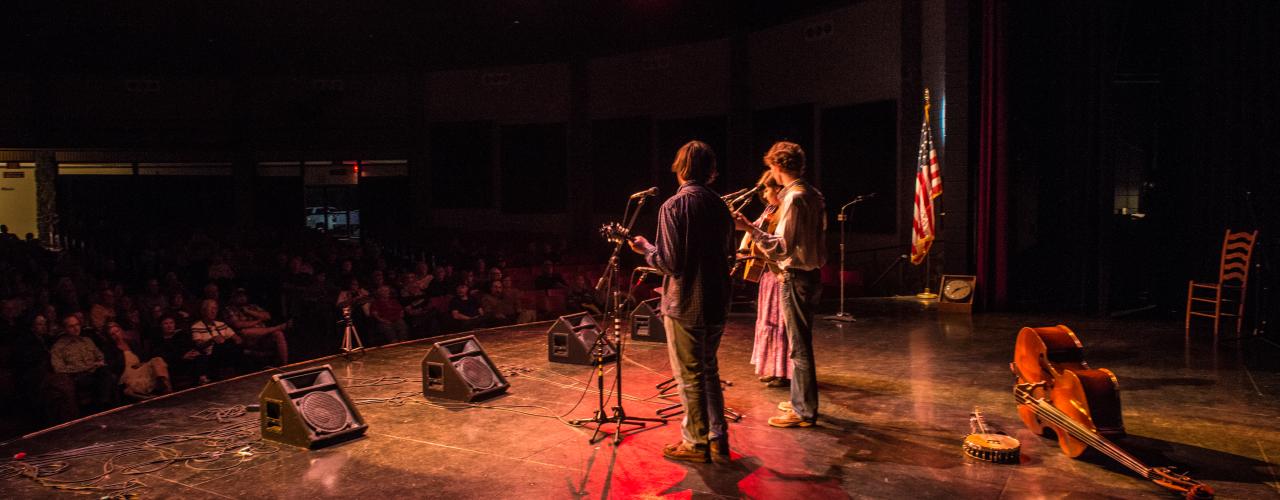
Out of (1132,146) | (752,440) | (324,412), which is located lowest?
(752,440)

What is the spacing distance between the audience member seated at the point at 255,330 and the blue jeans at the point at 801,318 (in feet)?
15.2

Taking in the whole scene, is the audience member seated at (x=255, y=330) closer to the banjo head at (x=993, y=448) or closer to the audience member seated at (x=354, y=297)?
the audience member seated at (x=354, y=297)

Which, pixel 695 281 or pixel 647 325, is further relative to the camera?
pixel 647 325

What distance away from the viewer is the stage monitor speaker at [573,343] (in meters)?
6.13

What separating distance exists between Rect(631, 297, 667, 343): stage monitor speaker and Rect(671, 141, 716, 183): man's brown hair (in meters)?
3.21

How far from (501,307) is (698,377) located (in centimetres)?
563

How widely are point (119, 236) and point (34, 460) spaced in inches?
575

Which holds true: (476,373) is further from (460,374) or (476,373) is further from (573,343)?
(573,343)

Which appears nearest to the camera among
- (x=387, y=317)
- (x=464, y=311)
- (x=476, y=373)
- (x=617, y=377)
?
(x=617, y=377)

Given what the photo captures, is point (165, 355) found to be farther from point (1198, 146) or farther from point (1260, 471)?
point (1198, 146)

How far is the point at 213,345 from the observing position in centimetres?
664

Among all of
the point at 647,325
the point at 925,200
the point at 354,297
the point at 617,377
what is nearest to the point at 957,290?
the point at 925,200

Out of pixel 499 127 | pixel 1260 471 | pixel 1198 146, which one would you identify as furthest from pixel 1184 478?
pixel 499 127

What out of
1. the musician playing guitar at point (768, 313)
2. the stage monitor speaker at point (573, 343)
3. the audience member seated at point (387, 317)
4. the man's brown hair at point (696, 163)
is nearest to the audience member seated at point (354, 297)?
the audience member seated at point (387, 317)
